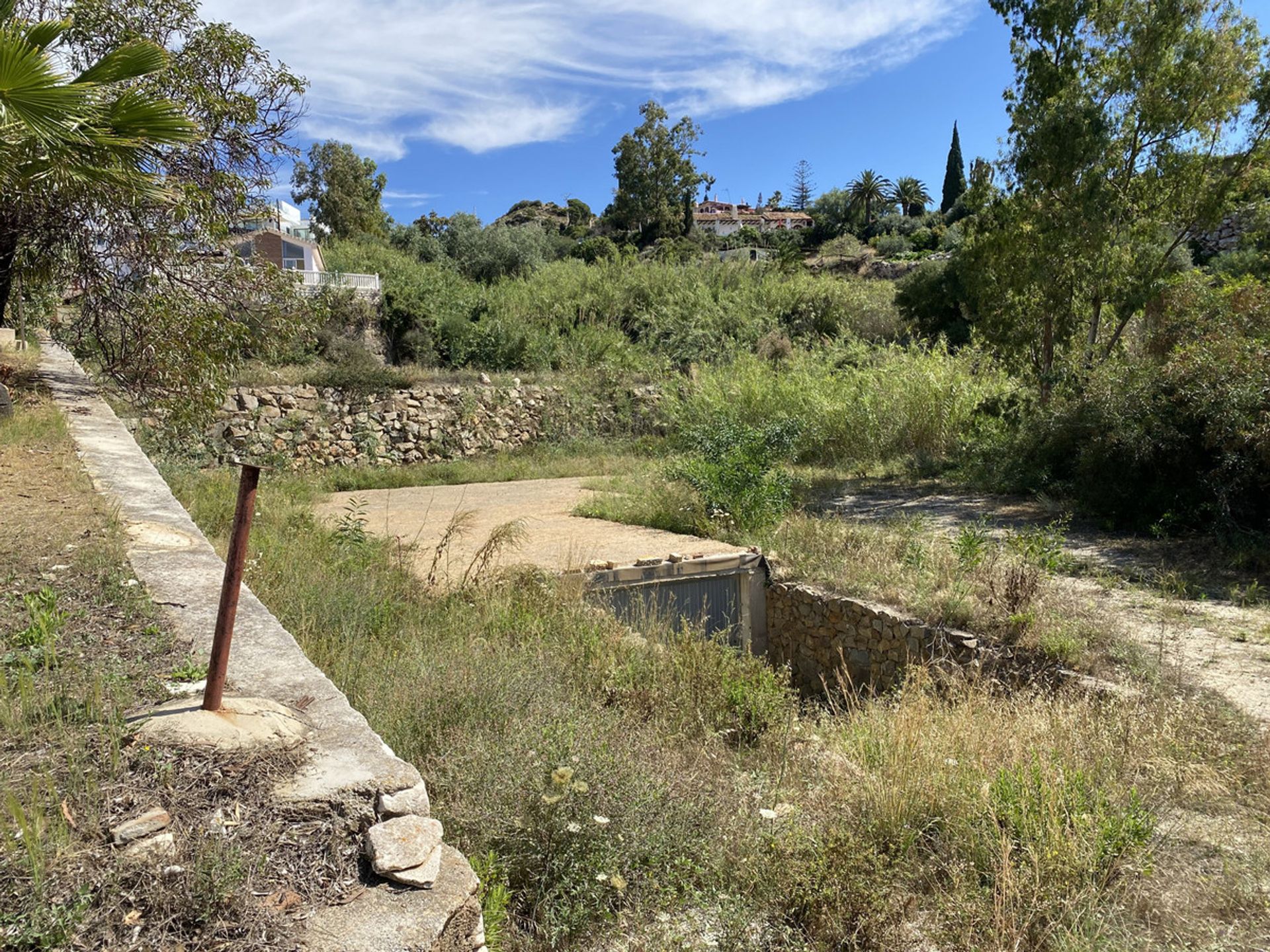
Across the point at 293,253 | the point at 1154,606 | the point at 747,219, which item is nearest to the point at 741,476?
→ the point at 1154,606

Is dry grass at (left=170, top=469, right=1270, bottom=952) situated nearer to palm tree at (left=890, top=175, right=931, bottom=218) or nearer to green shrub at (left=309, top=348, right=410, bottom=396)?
green shrub at (left=309, top=348, right=410, bottom=396)

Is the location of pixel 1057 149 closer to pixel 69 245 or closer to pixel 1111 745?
pixel 1111 745

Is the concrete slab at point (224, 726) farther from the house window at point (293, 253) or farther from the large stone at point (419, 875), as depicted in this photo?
the house window at point (293, 253)

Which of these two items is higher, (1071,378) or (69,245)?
(69,245)

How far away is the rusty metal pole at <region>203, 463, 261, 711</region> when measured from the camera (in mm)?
2328

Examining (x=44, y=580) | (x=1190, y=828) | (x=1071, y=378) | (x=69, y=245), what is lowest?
(x=1190, y=828)

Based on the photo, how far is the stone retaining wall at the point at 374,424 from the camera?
14.5 meters

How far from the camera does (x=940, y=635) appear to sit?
6.20 m

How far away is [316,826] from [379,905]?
0.28 meters

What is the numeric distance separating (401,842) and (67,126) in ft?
21.6

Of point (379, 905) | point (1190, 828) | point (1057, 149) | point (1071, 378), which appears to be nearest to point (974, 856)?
point (1190, 828)

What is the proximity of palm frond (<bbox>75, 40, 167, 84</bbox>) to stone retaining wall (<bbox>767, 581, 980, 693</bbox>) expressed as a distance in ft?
22.7

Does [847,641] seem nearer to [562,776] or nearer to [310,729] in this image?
[562,776]

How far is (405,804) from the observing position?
2137 mm
